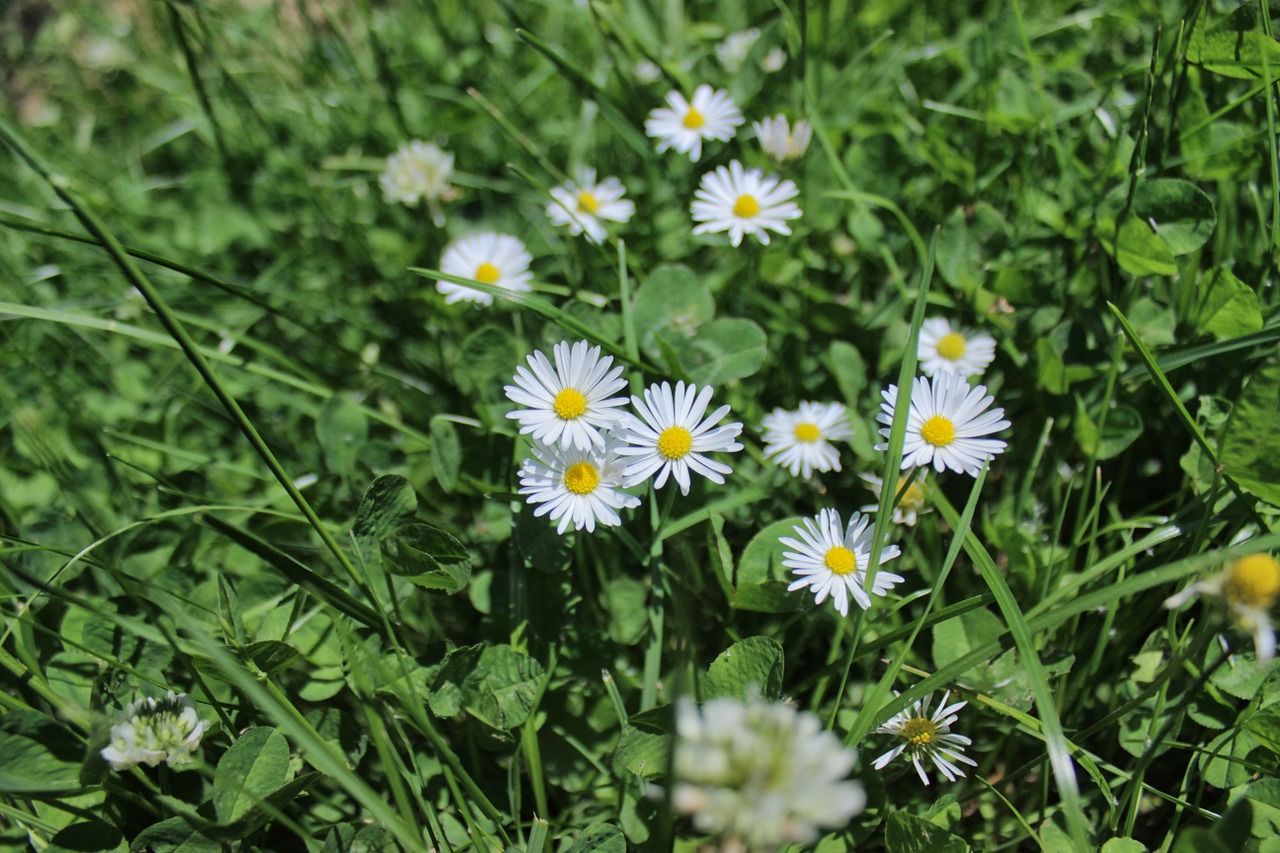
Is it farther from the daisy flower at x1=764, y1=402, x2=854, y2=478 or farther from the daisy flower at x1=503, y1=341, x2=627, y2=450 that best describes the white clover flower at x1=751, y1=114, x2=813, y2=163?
the daisy flower at x1=503, y1=341, x2=627, y2=450

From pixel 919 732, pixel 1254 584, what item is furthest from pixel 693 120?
pixel 1254 584

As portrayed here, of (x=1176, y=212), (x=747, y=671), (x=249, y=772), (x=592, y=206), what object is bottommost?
(x=249, y=772)

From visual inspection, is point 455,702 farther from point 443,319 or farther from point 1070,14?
point 1070,14

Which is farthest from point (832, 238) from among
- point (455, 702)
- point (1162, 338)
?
point (455, 702)

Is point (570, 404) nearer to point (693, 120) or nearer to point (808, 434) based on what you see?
point (808, 434)

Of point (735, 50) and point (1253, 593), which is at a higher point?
point (735, 50)

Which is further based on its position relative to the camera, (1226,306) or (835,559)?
(1226,306)
